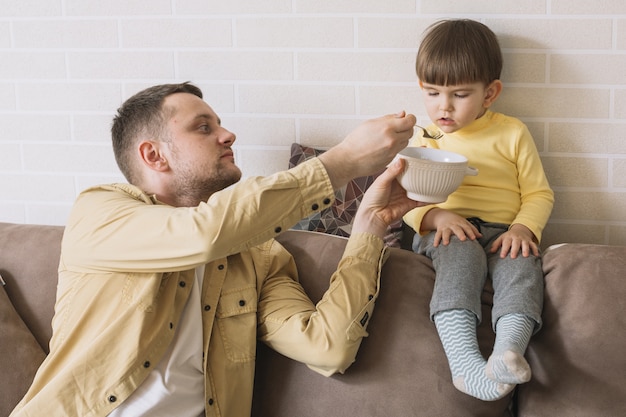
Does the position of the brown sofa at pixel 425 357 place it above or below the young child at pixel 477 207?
below

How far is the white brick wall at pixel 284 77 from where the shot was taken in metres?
2.05

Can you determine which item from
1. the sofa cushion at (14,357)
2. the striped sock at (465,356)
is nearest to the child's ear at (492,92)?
the striped sock at (465,356)

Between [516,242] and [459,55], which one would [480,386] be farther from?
[459,55]

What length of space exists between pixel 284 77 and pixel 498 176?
27.8 inches

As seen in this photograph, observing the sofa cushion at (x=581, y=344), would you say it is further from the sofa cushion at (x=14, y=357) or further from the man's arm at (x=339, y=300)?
the sofa cushion at (x=14, y=357)

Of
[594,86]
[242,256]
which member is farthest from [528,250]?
[242,256]

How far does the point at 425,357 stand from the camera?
5.62 ft

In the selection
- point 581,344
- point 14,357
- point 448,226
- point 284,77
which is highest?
point 284,77

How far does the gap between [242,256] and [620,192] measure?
3.62 feet

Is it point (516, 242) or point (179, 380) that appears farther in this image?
point (516, 242)

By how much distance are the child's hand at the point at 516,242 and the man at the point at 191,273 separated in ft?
0.80

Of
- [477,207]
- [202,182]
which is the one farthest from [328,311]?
[477,207]

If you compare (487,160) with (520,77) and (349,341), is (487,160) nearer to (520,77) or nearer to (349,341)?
(520,77)

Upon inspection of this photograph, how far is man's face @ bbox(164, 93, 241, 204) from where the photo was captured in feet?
5.83
